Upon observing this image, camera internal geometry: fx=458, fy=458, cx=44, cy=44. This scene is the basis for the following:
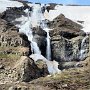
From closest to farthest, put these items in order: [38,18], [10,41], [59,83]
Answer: [59,83] < [10,41] < [38,18]

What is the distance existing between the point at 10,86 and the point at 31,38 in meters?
54.6

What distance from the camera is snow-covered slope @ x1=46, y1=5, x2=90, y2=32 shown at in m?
85.4

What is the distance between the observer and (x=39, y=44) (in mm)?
62969

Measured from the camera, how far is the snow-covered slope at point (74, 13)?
8536cm

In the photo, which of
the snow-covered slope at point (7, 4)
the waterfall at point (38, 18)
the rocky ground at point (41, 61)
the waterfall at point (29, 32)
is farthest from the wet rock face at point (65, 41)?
the snow-covered slope at point (7, 4)

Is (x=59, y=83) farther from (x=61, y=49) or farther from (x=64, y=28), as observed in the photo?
(x=64, y=28)

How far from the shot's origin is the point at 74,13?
299ft

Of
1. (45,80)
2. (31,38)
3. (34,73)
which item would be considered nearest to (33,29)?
(31,38)

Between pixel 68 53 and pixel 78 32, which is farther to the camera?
pixel 78 32

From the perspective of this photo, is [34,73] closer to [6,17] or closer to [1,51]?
[1,51]

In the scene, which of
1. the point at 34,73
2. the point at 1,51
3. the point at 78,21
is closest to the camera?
the point at 34,73

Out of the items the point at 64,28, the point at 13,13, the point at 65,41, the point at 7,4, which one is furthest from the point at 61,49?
the point at 7,4

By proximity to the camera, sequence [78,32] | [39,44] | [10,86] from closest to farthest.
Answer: [10,86] < [39,44] < [78,32]

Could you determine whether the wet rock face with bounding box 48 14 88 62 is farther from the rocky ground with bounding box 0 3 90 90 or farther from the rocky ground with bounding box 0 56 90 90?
the rocky ground with bounding box 0 56 90 90
